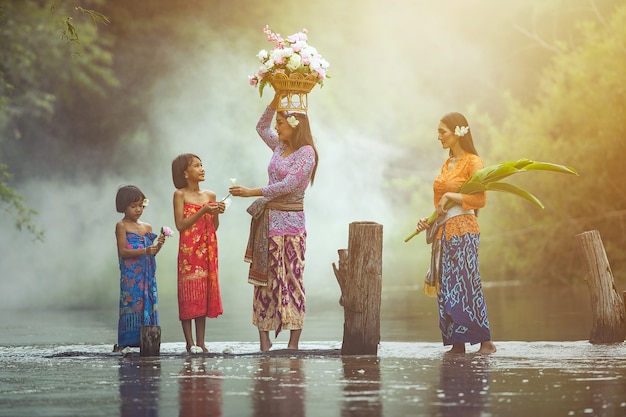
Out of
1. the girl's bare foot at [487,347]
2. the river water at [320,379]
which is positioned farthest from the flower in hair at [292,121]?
the girl's bare foot at [487,347]

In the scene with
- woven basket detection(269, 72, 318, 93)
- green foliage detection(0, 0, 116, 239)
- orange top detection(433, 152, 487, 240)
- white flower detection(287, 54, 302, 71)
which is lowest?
orange top detection(433, 152, 487, 240)

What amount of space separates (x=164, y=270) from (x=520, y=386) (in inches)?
783

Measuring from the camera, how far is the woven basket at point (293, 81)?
1059 centimetres

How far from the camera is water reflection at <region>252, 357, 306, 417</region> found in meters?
7.64

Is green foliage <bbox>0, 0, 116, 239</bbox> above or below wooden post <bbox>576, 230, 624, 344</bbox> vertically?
above

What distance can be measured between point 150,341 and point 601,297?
3530mm

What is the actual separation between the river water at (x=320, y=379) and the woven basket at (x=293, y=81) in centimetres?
192

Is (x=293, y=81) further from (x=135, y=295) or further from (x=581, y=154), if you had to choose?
(x=581, y=154)

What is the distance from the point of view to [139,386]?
8664 mm

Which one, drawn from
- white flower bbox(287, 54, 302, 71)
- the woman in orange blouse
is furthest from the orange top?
white flower bbox(287, 54, 302, 71)

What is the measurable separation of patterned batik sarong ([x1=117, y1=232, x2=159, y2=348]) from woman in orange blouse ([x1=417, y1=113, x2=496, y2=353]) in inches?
80.4

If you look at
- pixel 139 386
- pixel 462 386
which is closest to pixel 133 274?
pixel 139 386

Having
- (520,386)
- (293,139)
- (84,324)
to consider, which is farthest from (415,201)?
(520,386)

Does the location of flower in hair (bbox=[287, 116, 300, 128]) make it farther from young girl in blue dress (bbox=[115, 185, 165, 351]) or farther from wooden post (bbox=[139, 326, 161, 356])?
wooden post (bbox=[139, 326, 161, 356])
